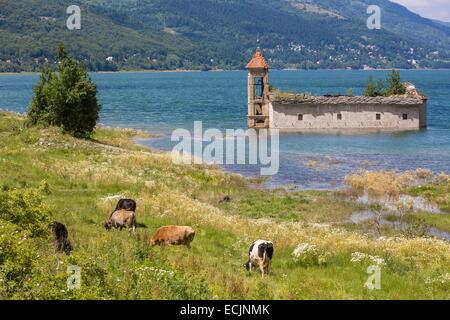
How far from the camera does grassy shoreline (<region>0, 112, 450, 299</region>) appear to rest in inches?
492

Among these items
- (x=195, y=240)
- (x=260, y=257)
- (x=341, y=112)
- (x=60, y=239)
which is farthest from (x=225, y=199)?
(x=341, y=112)

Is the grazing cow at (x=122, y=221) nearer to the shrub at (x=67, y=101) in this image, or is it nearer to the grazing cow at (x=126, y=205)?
the grazing cow at (x=126, y=205)

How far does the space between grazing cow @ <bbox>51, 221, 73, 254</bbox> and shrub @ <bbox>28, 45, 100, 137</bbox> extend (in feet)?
102

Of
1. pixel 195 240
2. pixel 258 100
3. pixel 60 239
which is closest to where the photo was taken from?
pixel 60 239

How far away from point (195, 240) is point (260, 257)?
4322 millimetres

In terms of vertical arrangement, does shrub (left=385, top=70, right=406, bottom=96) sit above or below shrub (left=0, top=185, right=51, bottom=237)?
above

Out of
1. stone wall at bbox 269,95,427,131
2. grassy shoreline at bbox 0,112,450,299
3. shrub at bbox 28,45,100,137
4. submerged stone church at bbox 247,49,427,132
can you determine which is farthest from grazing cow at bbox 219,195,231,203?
stone wall at bbox 269,95,427,131

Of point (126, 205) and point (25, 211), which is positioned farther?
point (126, 205)

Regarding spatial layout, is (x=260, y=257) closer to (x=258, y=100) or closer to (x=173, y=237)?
(x=173, y=237)

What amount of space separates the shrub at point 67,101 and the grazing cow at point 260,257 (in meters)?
32.2

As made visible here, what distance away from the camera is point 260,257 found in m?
16.2

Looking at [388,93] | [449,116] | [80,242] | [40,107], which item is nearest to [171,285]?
[80,242]

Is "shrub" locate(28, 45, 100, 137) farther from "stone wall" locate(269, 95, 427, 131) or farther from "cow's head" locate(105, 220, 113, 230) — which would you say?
"stone wall" locate(269, 95, 427, 131)

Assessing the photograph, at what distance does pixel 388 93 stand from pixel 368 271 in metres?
64.4
